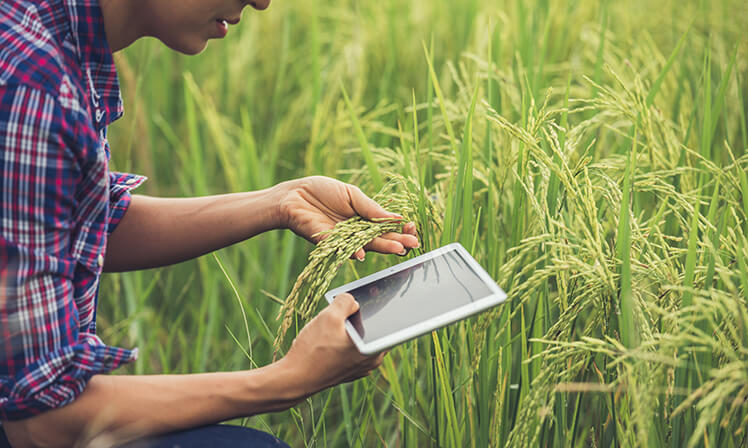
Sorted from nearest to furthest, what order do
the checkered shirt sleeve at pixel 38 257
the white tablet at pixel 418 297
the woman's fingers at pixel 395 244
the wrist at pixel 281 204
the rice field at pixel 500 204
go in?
1. the checkered shirt sleeve at pixel 38 257
2. the white tablet at pixel 418 297
3. the rice field at pixel 500 204
4. the woman's fingers at pixel 395 244
5. the wrist at pixel 281 204

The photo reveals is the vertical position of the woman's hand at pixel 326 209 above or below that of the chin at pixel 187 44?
below

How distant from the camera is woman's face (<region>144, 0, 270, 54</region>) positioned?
120cm

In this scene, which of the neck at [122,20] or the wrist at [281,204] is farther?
the wrist at [281,204]

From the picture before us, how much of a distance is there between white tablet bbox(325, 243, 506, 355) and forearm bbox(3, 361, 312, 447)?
16cm

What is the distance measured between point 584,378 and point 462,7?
247cm

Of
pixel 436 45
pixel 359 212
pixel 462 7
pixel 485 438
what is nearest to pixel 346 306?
pixel 359 212

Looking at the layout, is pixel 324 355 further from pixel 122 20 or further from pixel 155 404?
pixel 122 20

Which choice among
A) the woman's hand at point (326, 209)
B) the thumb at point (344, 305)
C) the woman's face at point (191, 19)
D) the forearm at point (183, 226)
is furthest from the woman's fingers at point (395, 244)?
the woman's face at point (191, 19)

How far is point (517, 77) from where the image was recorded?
7.52 ft

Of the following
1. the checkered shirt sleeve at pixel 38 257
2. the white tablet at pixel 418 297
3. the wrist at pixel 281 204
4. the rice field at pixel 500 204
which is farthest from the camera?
the wrist at pixel 281 204

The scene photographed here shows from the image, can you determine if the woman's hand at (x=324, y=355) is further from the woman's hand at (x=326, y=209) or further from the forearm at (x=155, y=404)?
the woman's hand at (x=326, y=209)

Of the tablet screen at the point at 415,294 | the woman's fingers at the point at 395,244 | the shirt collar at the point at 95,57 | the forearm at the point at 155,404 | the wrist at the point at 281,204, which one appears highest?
the shirt collar at the point at 95,57

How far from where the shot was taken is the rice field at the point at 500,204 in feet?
4.09

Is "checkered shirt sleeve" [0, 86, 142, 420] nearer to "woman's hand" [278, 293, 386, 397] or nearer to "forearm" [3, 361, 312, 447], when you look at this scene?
"forearm" [3, 361, 312, 447]
